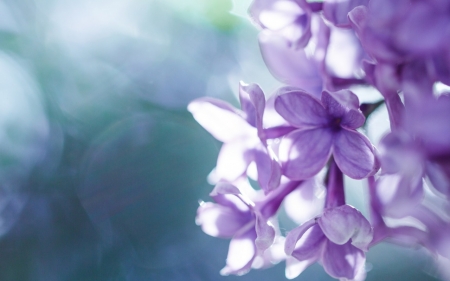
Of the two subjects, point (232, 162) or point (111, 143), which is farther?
point (111, 143)

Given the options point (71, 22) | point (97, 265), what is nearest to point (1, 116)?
point (71, 22)

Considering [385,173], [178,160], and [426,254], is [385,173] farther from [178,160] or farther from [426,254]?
[178,160]

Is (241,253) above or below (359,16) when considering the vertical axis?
below

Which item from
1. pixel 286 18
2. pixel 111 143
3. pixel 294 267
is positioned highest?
pixel 286 18

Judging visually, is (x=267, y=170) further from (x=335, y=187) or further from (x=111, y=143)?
(x=111, y=143)

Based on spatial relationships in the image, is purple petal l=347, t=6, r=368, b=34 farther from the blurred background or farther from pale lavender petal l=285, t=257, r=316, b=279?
the blurred background

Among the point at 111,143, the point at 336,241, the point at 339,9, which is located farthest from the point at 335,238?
the point at 111,143
